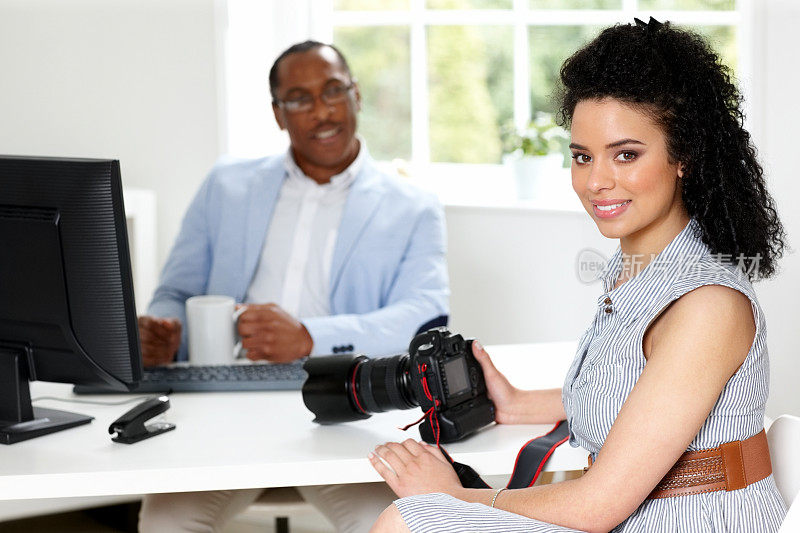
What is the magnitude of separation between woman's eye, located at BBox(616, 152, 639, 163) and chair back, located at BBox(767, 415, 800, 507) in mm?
451

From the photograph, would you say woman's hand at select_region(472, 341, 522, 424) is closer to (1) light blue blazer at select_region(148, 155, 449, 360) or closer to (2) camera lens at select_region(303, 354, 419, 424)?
(2) camera lens at select_region(303, 354, 419, 424)

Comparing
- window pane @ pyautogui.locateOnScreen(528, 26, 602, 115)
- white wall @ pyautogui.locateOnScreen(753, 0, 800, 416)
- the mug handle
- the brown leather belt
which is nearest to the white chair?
the brown leather belt

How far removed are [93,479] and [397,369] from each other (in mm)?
501

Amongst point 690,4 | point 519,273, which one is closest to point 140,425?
point 519,273

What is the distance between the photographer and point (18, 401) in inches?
67.2

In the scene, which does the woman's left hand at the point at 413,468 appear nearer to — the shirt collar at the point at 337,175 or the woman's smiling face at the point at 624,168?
the woman's smiling face at the point at 624,168

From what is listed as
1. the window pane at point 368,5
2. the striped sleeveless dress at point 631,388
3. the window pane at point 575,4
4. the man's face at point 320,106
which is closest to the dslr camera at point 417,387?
the striped sleeveless dress at point 631,388

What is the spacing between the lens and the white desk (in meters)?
1.51

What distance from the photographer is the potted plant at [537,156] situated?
136 inches

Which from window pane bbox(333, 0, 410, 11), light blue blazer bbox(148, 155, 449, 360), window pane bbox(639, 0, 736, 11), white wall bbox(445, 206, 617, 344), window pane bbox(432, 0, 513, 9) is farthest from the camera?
window pane bbox(333, 0, 410, 11)

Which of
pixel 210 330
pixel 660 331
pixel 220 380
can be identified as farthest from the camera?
pixel 210 330

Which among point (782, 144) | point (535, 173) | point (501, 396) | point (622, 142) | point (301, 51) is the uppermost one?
point (301, 51)

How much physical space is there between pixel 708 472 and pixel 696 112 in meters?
0.50

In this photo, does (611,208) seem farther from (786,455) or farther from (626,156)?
(786,455)
